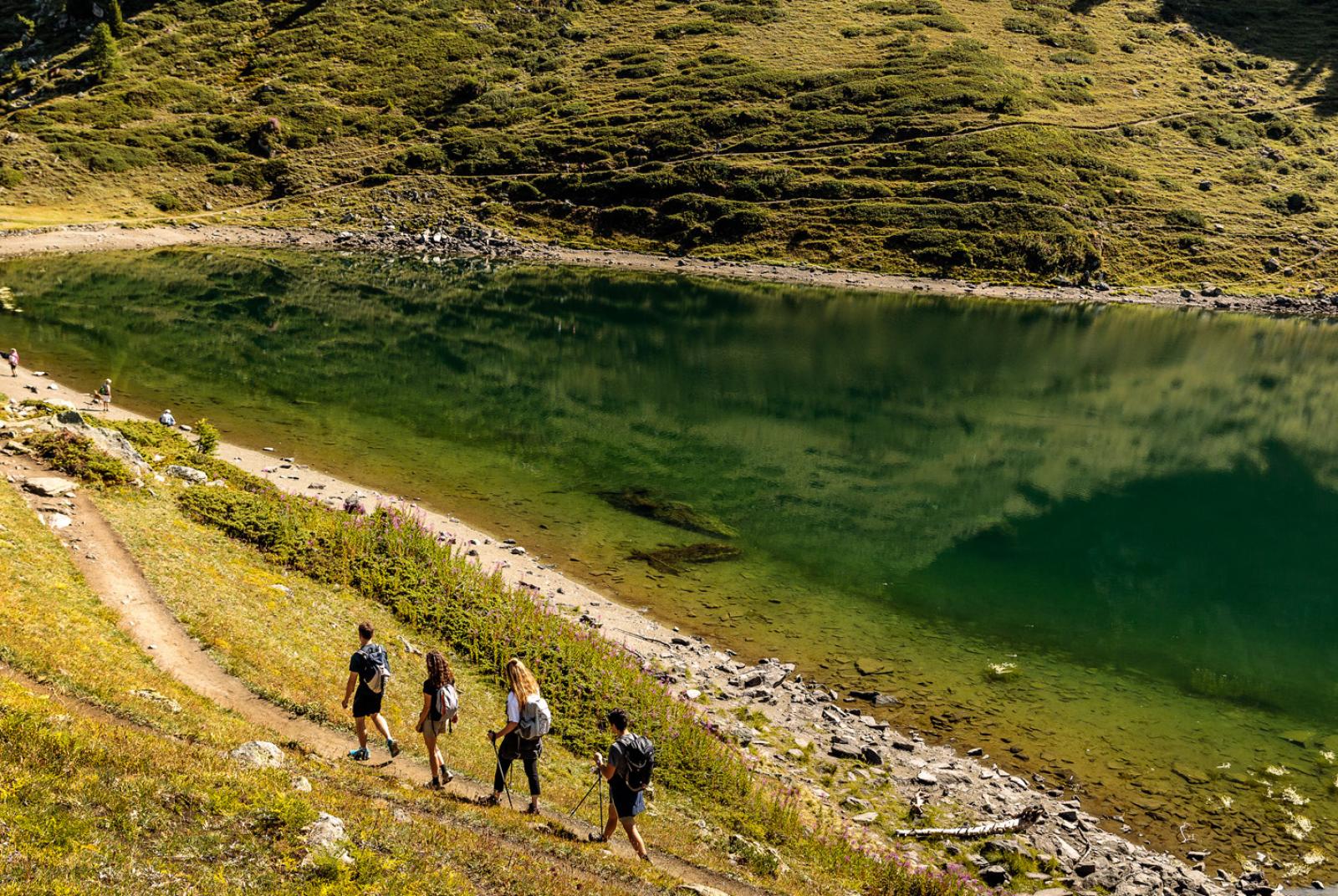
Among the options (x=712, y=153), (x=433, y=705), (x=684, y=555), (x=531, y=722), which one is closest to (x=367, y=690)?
(x=433, y=705)

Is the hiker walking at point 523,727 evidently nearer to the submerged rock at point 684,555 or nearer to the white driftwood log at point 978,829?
the white driftwood log at point 978,829

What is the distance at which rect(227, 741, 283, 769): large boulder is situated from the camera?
1260 cm

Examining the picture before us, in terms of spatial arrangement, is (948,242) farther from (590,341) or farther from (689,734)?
(689,734)

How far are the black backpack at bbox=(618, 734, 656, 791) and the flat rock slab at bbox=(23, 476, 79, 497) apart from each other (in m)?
19.6

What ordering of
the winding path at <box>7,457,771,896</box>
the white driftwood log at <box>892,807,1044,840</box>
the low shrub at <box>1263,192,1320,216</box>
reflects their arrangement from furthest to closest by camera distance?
1. the low shrub at <box>1263,192,1320,216</box>
2. the white driftwood log at <box>892,807,1044,840</box>
3. the winding path at <box>7,457,771,896</box>

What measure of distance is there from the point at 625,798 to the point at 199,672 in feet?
32.7

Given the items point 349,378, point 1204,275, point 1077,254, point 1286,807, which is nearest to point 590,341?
point 349,378

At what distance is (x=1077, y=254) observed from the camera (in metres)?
145

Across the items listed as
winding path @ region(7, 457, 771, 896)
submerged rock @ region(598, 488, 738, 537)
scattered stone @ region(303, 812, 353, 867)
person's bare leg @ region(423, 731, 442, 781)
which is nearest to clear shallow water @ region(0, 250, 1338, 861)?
submerged rock @ region(598, 488, 738, 537)

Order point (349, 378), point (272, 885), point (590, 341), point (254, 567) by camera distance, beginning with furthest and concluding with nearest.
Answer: point (590, 341) → point (349, 378) → point (254, 567) → point (272, 885)

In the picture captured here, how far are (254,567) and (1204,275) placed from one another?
173m

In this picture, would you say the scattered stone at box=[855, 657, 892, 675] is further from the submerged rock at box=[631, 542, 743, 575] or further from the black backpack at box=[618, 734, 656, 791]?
the black backpack at box=[618, 734, 656, 791]

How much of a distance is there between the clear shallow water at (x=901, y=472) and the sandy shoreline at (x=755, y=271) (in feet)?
100

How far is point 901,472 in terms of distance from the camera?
176 ft
